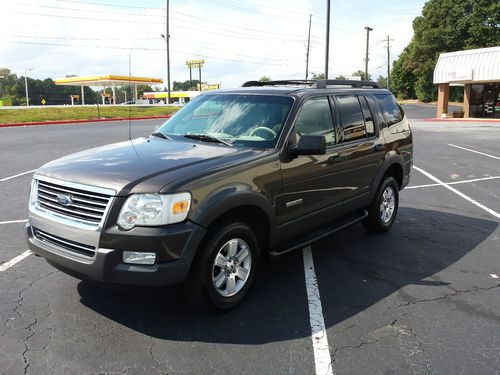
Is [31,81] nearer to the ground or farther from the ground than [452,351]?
farther from the ground

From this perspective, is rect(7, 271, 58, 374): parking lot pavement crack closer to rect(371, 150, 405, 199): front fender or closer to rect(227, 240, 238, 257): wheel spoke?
rect(227, 240, 238, 257): wheel spoke

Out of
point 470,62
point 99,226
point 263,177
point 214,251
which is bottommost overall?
point 214,251

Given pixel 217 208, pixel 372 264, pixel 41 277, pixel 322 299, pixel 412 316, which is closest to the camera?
pixel 217 208

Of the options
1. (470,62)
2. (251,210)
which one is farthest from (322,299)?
(470,62)

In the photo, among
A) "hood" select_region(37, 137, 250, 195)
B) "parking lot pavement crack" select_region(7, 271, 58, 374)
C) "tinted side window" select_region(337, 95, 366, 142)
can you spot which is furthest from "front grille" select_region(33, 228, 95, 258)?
"tinted side window" select_region(337, 95, 366, 142)

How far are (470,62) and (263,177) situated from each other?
121ft

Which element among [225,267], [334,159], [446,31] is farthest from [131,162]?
[446,31]

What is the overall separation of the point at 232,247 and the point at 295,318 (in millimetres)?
774

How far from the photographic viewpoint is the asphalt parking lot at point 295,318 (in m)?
3.15

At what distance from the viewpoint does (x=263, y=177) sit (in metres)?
3.94

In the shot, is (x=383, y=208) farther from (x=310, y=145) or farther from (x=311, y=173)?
(x=310, y=145)

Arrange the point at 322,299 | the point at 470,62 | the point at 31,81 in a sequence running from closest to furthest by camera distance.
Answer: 1. the point at 322,299
2. the point at 470,62
3. the point at 31,81

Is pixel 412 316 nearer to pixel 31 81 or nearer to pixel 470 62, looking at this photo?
pixel 470 62

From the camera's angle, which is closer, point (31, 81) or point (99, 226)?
point (99, 226)
